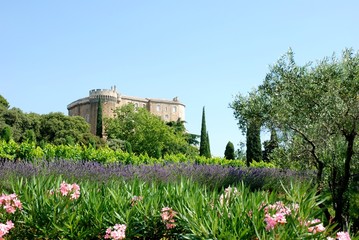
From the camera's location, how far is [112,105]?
66.4 metres

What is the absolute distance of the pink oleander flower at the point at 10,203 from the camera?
14.6 feet

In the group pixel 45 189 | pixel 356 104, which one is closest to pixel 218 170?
pixel 356 104

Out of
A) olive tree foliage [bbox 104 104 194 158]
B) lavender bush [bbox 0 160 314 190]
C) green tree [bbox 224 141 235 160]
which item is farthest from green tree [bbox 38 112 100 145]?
lavender bush [bbox 0 160 314 190]

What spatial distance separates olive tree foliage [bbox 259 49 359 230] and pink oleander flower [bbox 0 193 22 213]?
6.41m

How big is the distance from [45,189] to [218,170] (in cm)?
995

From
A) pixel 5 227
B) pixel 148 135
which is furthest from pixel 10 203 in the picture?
pixel 148 135

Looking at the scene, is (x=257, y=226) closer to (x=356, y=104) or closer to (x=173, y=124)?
(x=356, y=104)

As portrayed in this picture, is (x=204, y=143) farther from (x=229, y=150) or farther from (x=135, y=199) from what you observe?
(x=135, y=199)

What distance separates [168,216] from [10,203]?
→ 1.72m

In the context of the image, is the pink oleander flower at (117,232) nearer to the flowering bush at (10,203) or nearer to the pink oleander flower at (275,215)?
the flowering bush at (10,203)

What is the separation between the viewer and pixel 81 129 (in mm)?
46031

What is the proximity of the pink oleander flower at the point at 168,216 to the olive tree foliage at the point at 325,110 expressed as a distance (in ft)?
18.3

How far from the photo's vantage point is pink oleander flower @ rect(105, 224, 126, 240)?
3.85m

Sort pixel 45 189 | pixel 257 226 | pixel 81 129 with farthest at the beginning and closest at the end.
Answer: pixel 81 129, pixel 45 189, pixel 257 226
